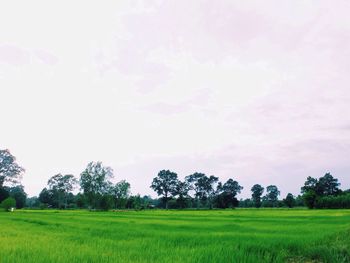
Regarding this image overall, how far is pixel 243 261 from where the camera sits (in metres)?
7.30

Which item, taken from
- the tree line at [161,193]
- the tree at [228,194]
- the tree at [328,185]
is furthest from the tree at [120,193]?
the tree at [328,185]

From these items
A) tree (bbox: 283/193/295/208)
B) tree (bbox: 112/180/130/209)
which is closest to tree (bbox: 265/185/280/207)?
tree (bbox: 283/193/295/208)

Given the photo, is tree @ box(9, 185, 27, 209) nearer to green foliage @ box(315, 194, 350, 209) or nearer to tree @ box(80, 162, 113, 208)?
tree @ box(80, 162, 113, 208)

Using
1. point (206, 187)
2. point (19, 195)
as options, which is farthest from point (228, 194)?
point (19, 195)

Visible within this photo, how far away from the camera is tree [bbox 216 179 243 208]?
320ft

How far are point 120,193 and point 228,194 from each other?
35.7 meters

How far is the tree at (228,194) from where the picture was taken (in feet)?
320

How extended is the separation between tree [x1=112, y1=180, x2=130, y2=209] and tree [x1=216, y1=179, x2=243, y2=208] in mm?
31028

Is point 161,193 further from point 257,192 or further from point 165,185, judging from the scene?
point 257,192

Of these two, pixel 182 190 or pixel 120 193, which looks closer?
pixel 120 193

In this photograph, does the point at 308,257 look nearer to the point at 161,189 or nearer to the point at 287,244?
the point at 287,244

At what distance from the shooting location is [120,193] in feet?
252

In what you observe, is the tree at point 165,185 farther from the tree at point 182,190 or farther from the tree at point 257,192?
the tree at point 257,192

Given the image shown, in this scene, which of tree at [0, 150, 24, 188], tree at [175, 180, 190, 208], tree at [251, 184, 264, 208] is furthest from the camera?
tree at [251, 184, 264, 208]
